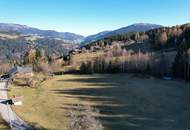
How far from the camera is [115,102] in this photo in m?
70.4

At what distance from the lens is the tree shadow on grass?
53.5 m

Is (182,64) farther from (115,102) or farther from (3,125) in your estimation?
(3,125)

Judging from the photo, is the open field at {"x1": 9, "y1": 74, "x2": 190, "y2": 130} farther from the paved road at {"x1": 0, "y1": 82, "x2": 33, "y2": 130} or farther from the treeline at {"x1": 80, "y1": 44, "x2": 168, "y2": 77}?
the treeline at {"x1": 80, "y1": 44, "x2": 168, "y2": 77}

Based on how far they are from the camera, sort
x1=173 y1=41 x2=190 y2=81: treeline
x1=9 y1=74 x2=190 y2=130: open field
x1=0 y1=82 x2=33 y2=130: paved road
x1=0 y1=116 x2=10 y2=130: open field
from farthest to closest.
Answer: x1=173 y1=41 x2=190 y2=81: treeline, x1=9 y1=74 x2=190 y2=130: open field, x1=0 y1=82 x2=33 y2=130: paved road, x1=0 y1=116 x2=10 y2=130: open field

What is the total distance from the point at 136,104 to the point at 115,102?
15.6 ft

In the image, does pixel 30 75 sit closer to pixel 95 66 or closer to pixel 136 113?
pixel 95 66

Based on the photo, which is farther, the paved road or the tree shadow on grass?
the tree shadow on grass

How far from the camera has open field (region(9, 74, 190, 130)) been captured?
177 ft

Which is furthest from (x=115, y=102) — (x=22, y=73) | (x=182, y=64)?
(x=22, y=73)

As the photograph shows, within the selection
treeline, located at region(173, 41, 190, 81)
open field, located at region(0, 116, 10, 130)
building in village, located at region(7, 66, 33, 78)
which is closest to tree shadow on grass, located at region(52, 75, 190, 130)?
treeline, located at region(173, 41, 190, 81)

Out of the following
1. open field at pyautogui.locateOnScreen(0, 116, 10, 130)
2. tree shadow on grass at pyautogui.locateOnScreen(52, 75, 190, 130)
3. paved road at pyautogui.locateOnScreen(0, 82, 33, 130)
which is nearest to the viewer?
open field at pyautogui.locateOnScreen(0, 116, 10, 130)

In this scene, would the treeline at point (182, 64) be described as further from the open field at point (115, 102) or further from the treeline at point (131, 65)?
the treeline at point (131, 65)

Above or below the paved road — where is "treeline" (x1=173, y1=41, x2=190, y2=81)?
above

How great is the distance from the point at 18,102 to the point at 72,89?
23267mm
